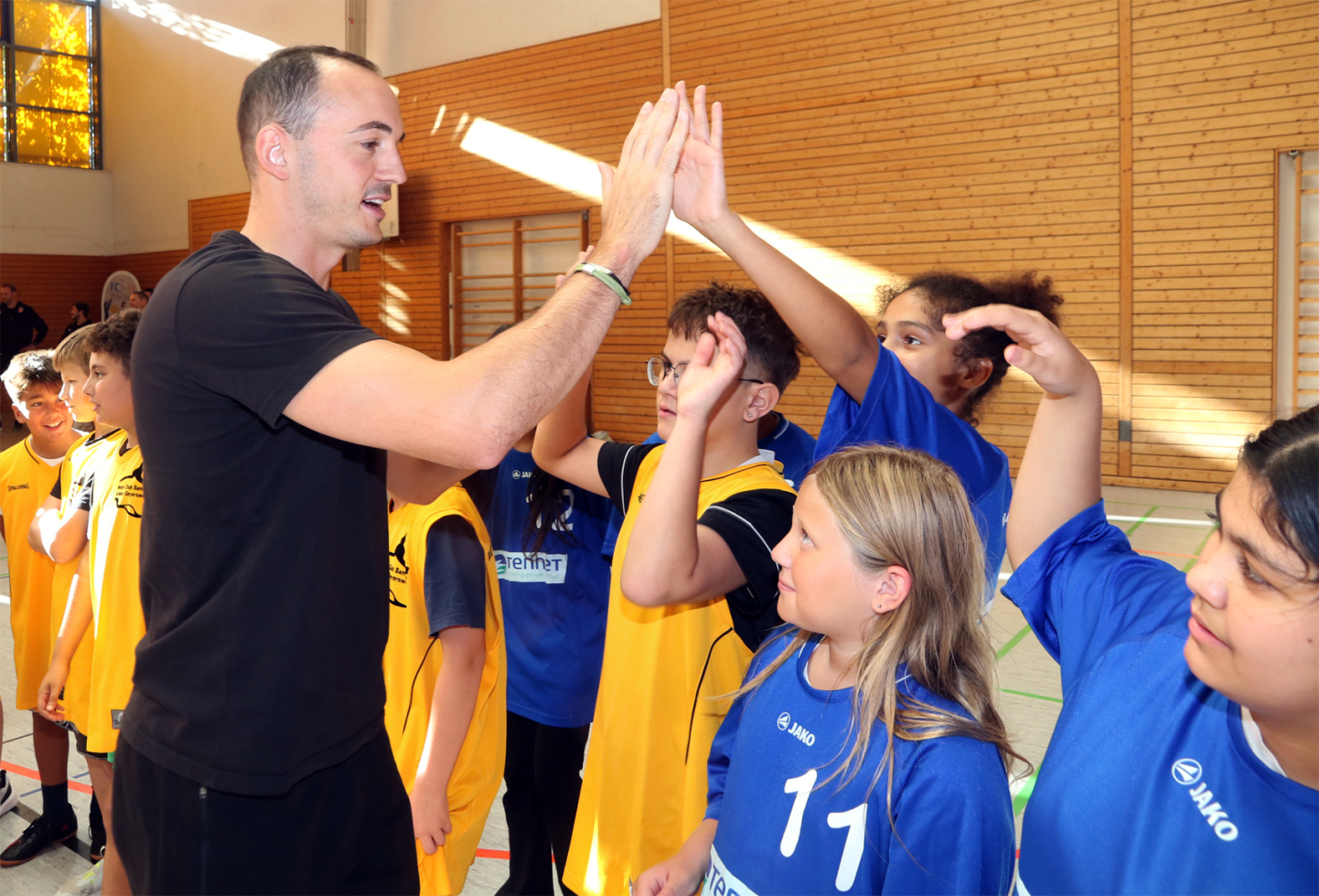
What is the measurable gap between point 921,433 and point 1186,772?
3.03 feet

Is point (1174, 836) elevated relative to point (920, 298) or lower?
lower

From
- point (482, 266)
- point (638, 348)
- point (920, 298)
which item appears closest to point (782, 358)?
point (920, 298)

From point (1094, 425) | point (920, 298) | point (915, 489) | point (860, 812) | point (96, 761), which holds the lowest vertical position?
point (96, 761)

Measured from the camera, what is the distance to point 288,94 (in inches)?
63.0

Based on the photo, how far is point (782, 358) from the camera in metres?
2.19

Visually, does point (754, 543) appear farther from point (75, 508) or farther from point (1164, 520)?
point (1164, 520)

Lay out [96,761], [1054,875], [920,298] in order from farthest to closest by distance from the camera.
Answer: [96,761], [920,298], [1054,875]

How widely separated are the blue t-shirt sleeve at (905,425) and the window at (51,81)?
18.4 m

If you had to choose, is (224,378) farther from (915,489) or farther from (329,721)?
(915,489)

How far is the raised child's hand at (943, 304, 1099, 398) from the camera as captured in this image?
1343 mm

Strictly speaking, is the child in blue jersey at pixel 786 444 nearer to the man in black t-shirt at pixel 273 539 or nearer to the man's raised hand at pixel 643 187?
the man's raised hand at pixel 643 187

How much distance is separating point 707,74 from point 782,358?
8.86 metres

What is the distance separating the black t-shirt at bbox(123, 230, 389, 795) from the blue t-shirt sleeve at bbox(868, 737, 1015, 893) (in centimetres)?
84

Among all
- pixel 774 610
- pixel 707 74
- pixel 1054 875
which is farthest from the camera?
pixel 707 74
